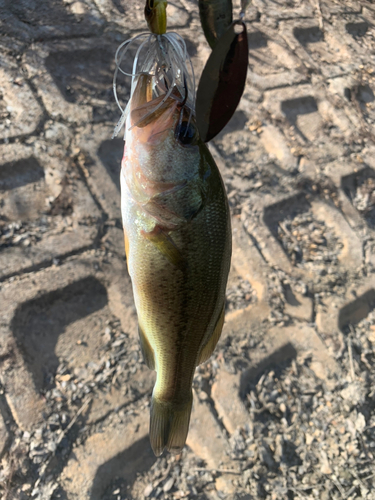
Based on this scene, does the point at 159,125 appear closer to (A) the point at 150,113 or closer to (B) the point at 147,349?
(A) the point at 150,113

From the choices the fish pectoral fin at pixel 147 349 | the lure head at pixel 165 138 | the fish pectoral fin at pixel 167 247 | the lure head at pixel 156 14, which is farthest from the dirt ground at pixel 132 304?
the lure head at pixel 156 14

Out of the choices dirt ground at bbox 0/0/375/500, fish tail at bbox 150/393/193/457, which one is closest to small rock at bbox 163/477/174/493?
dirt ground at bbox 0/0/375/500

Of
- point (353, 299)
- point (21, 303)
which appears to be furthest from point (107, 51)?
point (353, 299)

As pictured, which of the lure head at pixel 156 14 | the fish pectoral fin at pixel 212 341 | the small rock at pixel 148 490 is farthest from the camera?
the small rock at pixel 148 490

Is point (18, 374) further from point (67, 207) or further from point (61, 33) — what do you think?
point (61, 33)

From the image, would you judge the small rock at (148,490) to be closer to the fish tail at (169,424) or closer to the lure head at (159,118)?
the fish tail at (169,424)

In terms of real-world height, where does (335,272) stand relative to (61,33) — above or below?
below
